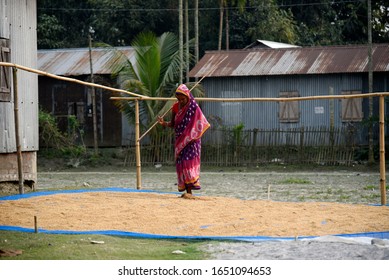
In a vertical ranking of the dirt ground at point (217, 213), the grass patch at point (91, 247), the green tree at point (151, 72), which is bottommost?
the dirt ground at point (217, 213)

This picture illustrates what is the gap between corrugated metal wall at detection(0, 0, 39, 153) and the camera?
15602mm

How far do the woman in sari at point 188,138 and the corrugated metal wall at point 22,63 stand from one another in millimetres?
3705

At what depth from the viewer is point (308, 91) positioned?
91.6 feet

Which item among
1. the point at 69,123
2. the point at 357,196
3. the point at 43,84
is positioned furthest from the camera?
the point at 43,84

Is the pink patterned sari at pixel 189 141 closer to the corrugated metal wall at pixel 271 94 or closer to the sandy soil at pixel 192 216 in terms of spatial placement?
the sandy soil at pixel 192 216

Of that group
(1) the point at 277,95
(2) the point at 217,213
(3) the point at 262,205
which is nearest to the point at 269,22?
(1) the point at 277,95

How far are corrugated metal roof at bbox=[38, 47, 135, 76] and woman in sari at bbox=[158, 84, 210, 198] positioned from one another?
619 inches

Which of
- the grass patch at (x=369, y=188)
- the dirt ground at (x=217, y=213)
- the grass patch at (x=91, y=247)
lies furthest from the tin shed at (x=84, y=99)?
the grass patch at (x=91, y=247)

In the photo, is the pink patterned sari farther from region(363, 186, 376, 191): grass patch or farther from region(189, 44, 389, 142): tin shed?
region(189, 44, 389, 142): tin shed

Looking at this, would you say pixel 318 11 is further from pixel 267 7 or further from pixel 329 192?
pixel 329 192

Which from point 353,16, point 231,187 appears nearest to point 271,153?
point 231,187

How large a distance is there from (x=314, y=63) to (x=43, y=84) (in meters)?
10.5

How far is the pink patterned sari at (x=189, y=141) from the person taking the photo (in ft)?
44.8

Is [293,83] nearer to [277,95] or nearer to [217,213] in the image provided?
[277,95]
